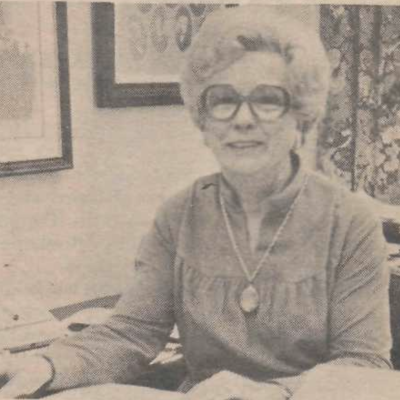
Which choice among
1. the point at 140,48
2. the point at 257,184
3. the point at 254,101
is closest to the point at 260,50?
the point at 254,101

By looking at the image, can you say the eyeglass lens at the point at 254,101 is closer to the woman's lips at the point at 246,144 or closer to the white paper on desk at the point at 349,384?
the woman's lips at the point at 246,144

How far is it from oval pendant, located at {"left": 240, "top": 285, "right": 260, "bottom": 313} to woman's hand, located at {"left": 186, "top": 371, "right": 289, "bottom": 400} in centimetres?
12

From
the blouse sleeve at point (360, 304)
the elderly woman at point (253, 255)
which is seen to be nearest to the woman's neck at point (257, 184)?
the elderly woman at point (253, 255)

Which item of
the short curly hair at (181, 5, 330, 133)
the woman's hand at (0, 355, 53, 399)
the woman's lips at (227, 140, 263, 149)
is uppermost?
the short curly hair at (181, 5, 330, 133)

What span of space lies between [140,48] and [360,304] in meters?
0.60

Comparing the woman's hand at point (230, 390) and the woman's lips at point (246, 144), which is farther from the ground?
the woman's lips at point (246, 144)

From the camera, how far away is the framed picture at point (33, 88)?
3.50 feet

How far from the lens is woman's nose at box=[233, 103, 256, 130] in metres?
0.84

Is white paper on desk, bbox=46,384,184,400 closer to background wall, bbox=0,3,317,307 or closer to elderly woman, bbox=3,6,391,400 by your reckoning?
elderly woman, bbox=3,6,391,400

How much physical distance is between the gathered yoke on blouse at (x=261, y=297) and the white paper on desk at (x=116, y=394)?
0.03 metres

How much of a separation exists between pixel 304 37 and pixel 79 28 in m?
0.43

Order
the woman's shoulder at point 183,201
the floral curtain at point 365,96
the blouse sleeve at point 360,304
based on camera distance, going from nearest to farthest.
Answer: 1. the blouse sleeve at point 360,304
2. the woman's shoulder at point 183,201
3. the floral curtain at point 365,96

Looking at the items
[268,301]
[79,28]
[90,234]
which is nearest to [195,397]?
[268,301]

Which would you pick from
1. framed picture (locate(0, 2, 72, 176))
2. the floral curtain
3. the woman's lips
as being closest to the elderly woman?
the woman's lips
